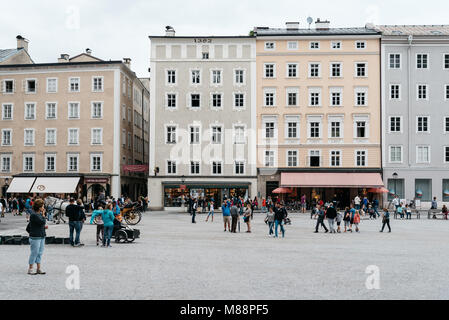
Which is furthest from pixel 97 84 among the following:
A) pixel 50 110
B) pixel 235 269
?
pixel 235 269

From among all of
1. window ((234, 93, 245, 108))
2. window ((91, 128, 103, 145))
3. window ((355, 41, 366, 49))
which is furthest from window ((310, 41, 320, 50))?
window ((91, 128, 103, 145))

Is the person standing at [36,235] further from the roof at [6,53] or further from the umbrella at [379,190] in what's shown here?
the roof at [6,53]

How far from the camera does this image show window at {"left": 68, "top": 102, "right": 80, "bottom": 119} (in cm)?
5419

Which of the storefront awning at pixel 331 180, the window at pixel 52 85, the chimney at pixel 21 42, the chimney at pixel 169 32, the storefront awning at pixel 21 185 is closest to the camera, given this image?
the storefront awning at pixel 331 180

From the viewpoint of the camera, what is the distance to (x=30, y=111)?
54938 mm

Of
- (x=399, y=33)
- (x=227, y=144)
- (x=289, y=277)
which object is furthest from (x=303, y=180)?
(x=289, y=277)

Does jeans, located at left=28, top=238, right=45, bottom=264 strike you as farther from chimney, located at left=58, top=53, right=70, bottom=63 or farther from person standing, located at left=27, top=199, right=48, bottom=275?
chimney, located at left=58, top=53, right=70, bottom=63

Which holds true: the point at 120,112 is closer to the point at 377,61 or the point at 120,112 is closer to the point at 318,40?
the point at 318,40

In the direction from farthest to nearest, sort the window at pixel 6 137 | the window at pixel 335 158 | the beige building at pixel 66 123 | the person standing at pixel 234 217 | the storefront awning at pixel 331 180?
the window at pixel 6 137, the beige building at pixel 66 123, the window at pixel 335 158, the storefront awning at pixel 331 180, the person standing at pixel 234 217

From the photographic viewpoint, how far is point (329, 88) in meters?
52.9

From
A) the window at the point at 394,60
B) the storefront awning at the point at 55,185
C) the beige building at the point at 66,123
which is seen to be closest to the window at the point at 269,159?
the beige building at the point at 66,123

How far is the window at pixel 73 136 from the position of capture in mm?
54000

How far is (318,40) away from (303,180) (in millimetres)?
14167

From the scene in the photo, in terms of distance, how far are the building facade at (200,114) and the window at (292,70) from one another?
11.6 ft
